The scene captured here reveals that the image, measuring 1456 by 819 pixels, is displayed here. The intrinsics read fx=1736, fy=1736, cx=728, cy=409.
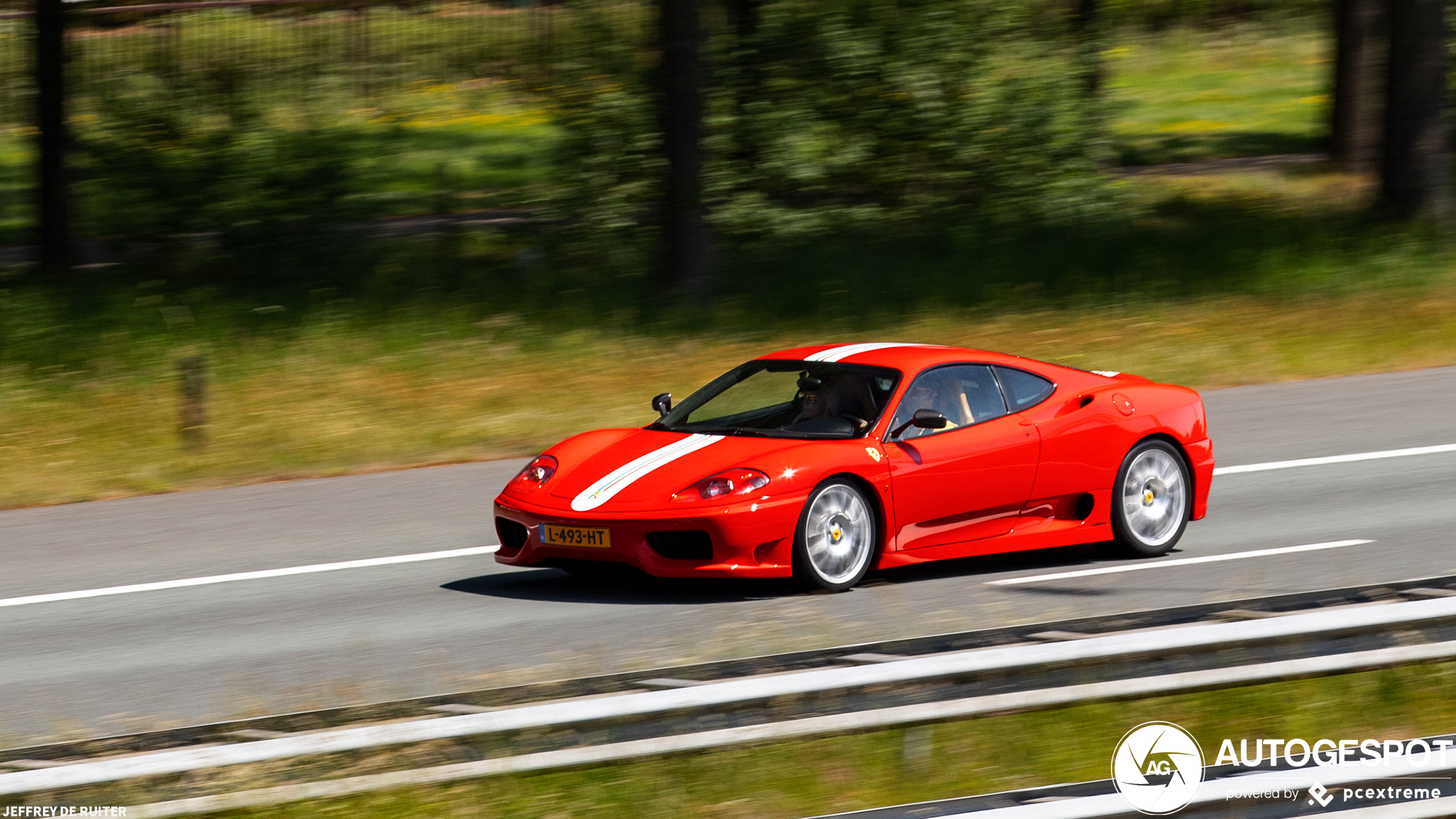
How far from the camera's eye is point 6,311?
1897cm

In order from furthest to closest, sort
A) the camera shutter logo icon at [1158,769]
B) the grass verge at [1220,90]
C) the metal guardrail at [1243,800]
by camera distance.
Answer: the grass verge at [1220,90] → the camera shutter logo icon at [1158,769] → the metal guardrail at [1243,800]

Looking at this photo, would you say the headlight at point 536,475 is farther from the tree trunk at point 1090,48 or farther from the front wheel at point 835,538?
the tree trunk at point 1090,48

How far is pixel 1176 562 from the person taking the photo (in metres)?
9.55

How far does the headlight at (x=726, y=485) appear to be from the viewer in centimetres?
838

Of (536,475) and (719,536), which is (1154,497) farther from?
(536,475)

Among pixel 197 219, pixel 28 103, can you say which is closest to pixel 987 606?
pixel 197 219

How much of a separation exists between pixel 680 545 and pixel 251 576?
294 cm

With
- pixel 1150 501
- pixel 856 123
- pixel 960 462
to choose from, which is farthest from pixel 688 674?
pixel 856 123

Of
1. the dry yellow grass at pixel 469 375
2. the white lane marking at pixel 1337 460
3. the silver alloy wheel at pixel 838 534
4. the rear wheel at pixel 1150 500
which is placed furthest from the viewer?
the dry yellow grass at pixel 469 375

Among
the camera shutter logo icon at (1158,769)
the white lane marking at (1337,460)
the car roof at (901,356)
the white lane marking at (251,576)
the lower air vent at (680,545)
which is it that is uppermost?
the car roof at (901,356)

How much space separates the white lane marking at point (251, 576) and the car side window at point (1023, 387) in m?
3.23

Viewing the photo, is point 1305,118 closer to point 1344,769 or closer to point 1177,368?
point 1177,368

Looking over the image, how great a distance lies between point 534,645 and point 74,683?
2007 millimetres

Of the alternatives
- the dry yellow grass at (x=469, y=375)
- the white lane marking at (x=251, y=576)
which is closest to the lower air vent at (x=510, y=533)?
the white lane marking at (x=251, y=576)
